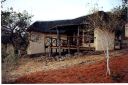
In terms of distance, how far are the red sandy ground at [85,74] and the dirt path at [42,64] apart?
7.9 inches

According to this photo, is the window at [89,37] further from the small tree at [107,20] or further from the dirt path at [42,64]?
the small tree at [107,20]

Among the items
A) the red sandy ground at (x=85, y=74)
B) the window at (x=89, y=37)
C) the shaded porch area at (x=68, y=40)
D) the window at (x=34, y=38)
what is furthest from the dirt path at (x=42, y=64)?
the window at (x=34, y=38)

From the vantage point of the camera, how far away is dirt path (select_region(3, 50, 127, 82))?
369 inches

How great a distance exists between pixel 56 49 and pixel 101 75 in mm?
2486

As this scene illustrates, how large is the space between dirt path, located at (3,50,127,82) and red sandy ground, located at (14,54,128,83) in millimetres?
200

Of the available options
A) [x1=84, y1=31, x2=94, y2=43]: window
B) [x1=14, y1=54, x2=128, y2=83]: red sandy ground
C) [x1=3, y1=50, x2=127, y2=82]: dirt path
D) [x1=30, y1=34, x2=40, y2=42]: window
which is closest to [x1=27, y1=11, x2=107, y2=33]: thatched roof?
[x1=30, y1=34, x2=40, y2=42]: window

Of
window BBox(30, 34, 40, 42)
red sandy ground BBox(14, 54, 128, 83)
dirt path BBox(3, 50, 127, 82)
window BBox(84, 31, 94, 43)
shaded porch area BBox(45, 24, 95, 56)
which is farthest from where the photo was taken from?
window BBox(30, 34, 40, 42)

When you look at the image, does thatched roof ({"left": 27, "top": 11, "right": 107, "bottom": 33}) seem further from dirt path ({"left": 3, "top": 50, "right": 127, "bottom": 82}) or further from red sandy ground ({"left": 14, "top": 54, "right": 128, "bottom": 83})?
red sandy ground ({"left": 14, "top": 54, "right": 128, "bottom": 83})

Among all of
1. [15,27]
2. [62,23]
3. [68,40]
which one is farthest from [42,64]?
[68,40]

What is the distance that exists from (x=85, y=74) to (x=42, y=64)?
1496mm

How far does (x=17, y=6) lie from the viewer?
32.0 feet

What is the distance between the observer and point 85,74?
9.16 meters

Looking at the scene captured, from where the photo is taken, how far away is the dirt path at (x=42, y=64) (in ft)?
30.7

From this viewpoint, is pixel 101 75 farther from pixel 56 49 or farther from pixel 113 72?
pixel 56 49
